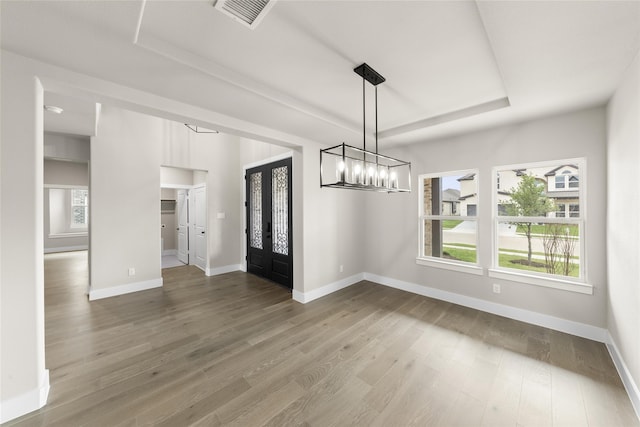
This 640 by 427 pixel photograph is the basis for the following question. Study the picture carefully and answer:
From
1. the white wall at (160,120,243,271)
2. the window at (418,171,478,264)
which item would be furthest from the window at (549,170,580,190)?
the white wall at (160,120,243,271)

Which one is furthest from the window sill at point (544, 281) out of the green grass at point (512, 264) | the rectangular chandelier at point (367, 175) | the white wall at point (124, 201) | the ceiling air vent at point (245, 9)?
the white wall at point (124, 201)

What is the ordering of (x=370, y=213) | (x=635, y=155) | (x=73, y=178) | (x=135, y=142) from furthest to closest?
(x=73, y=178), (x=370, y=213), (x=135, y=142), (x=635, y=155)

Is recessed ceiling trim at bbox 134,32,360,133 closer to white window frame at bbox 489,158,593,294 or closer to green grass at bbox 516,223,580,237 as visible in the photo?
white window frame at bbox 489,158,593,294

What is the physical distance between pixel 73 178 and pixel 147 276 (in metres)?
5.23

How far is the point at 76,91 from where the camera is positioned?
2020mm

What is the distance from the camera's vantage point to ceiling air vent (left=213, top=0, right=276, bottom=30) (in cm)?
138

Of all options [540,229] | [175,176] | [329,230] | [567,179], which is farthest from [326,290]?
[175,176]

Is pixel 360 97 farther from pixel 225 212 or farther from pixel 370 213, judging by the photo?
pixel 225 212

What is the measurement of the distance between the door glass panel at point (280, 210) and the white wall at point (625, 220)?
13.1 feet

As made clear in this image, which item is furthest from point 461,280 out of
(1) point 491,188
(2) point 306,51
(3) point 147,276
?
(3) point 147,276

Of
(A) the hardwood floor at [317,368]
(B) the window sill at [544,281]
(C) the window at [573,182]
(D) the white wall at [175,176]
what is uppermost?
(D) the white wall at [175,176]

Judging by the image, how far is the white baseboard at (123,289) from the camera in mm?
3846

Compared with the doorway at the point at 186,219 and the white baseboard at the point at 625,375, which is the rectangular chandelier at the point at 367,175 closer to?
the white baseboard at the point at 625,375

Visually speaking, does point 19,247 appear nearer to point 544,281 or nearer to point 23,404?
point 23,404
